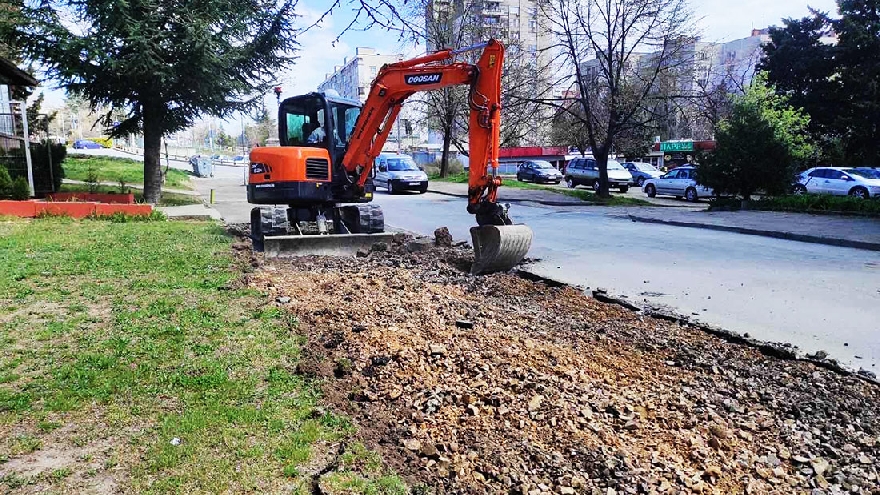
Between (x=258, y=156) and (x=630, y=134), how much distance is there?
3174cm

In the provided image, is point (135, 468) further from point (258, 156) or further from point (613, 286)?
point (258, 156)

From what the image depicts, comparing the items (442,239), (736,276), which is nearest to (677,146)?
(442,239)

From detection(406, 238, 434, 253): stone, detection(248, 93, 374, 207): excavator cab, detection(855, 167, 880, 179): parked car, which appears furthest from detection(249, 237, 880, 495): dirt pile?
detection(855, 167, 880, 179): parked car

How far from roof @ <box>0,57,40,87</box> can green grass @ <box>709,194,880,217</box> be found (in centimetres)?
2266

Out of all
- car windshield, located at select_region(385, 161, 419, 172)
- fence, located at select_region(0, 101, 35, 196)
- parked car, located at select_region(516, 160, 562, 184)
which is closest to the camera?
fence, located at select_region(0, 101, 35, 196)

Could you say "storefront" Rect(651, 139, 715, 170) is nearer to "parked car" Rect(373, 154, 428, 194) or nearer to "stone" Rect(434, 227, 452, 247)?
"parked car" Rect(373, 154, 428, 194)

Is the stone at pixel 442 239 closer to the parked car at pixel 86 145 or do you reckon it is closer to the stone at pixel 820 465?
the stone at pixel 820 465

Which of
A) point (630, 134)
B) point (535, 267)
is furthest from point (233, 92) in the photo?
point (630, 134)

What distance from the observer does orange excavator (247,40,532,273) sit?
28.2ft

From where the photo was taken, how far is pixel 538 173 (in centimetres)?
4056

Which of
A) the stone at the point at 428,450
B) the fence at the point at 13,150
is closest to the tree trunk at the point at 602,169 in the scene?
the fence at the point at 13,150

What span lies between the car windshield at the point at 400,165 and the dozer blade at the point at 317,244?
64.4ft

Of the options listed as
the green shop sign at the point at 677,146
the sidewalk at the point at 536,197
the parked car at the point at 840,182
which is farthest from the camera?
the green shop sign at the point at 677,146

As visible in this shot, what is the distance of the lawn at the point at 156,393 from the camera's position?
3.18m
